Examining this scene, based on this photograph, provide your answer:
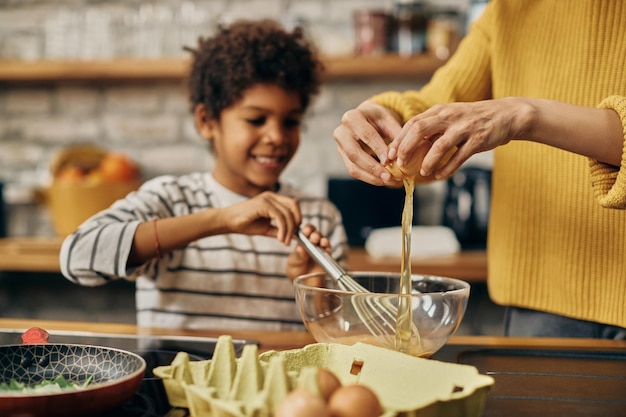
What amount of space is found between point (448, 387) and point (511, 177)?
71 cm

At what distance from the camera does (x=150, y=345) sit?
106cm

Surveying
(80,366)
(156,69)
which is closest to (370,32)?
(156,69)

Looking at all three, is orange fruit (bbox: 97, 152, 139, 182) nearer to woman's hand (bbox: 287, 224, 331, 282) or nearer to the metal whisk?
woman's hand (bbox: 287, 224, 331, 282)

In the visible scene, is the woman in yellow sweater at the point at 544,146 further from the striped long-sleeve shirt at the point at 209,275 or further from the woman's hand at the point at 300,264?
the striped long-sleeve shirt at the point at 209,275

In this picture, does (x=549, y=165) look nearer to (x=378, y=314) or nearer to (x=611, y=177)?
(x=611, y=177)

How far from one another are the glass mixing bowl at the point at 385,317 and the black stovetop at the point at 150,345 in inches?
6.2

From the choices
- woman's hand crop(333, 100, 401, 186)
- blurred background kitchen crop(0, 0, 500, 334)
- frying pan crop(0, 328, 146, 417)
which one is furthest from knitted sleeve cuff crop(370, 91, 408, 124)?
blurred background kitchen crop(0, 0, 500, 334)

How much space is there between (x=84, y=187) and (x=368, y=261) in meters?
1.02

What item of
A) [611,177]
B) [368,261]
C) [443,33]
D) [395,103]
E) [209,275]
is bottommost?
[368,261]

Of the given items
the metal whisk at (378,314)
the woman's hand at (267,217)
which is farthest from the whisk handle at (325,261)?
the metal whisk at (378,314)

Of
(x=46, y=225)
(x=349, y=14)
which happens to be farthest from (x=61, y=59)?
(x=349, y=14)

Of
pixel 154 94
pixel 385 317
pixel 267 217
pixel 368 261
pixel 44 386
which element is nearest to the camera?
pixel 44 386

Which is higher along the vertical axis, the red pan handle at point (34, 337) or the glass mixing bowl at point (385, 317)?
the glass mixing bowl at point (385, 317)

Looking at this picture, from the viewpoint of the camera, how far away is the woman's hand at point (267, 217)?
48.0 inches
